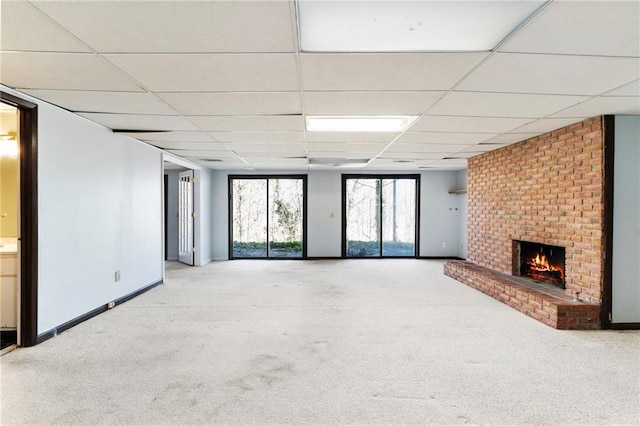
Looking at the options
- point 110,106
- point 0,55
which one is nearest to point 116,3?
point 0,55

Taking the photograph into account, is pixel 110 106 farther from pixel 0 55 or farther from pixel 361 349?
pixel 361 349

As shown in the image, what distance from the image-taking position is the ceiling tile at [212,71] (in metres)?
2.19

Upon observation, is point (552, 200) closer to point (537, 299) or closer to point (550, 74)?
point (537, 299)

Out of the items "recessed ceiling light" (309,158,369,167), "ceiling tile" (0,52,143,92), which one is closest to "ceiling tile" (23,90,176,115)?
"ceiling tile" (0,52,143,92)

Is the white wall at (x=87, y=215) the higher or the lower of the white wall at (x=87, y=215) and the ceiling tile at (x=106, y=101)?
the lower

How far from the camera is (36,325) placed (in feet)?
9.96

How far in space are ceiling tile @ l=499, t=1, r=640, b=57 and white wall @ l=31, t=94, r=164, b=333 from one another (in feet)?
12.7

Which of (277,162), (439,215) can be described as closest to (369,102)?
(277,162)

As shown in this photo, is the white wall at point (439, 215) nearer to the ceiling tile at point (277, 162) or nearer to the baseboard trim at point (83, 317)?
the ceiling tile at point (277, 162)

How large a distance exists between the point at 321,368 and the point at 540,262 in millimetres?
3829

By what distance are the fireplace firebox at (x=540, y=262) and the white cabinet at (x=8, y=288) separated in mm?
5989

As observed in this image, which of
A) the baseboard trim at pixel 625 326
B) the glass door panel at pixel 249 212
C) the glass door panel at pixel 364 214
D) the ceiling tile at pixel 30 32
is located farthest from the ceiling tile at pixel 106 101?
the glass door panel at pixel 364 214

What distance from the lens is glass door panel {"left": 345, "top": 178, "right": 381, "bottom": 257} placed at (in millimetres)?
8680

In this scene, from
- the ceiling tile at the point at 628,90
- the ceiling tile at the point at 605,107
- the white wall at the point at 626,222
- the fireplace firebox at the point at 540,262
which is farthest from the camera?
the fireplace firebox at the point at 540,262
